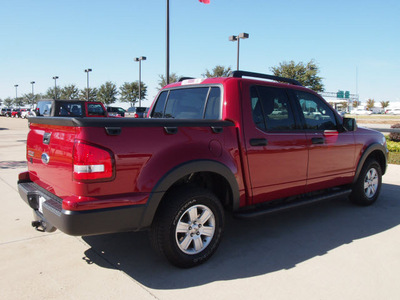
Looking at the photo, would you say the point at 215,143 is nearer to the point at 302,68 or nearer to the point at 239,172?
the point at 239,172

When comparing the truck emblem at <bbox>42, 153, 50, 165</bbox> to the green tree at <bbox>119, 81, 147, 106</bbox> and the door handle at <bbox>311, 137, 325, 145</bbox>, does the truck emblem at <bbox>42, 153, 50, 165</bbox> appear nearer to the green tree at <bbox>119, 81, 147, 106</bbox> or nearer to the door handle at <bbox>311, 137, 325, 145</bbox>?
the door handle at <bbox>311, 137, 325, 145</bbox>

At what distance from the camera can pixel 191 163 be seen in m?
3.08

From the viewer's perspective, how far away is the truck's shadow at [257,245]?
3150 millimetres

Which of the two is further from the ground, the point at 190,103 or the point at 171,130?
the point at 190,103

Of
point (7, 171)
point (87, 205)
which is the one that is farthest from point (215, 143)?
point (7, 171)

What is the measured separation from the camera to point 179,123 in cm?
306

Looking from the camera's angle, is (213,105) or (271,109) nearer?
(213,105)

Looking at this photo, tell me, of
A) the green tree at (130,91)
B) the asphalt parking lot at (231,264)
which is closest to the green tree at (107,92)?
the green tree at (130,91)

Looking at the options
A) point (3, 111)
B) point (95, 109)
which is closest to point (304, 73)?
point (95, 109)

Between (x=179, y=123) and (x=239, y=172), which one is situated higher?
(x=179, y=123)

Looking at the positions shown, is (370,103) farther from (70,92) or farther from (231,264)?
(231,264)

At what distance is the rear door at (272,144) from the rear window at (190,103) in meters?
0.33

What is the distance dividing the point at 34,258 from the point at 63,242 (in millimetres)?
439

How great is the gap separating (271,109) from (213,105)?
70 cm
